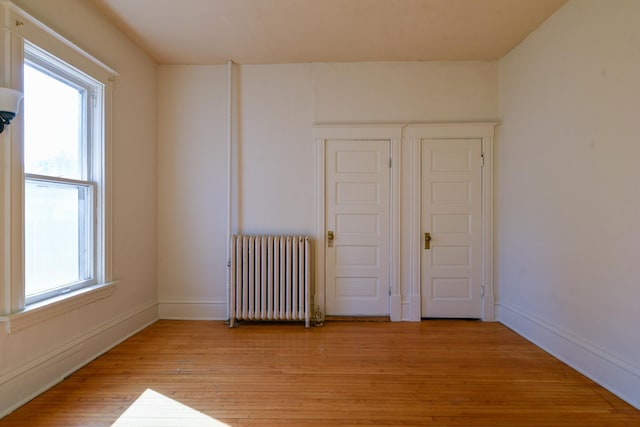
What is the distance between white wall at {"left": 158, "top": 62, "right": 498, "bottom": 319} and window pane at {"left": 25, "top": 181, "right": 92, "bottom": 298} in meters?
1.04

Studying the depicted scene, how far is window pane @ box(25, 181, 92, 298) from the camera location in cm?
214

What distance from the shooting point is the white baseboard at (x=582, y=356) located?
2.08m

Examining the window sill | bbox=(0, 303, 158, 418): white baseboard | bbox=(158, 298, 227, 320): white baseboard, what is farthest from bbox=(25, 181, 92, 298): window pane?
bbox=(158, 298, 227, 320): white baseboard

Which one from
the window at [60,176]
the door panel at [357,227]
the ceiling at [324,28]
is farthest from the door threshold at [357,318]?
the ceiling at [324,28]

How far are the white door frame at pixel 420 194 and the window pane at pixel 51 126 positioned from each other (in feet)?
10.5

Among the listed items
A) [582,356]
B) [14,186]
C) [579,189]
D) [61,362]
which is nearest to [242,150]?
[14,186]

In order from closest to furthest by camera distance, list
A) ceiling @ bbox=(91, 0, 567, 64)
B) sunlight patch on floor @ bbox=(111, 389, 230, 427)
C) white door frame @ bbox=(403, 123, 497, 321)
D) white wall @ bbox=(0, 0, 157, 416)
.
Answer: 1. sunlight patch on floor @ bbox=(111, 389, 230, 427)
2. white wall @ bbox=(0, 0, 157, 416)
3. ceiling @ bbox=(91, 0, 567, 64)
4. white door frame @ bbox=(403, 123, 497, 321)

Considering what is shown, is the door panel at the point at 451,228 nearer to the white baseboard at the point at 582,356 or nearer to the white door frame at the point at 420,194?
the white door frame at the point at 420,194

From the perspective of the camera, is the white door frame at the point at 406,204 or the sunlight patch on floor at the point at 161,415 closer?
the sunlight patch on floor at the point at 161,415

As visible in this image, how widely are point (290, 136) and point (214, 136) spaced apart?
90 cm

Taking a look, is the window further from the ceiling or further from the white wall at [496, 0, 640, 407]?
the white wall at [496, 0, 640, 407]

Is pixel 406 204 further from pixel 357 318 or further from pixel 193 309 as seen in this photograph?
pixel 193 309

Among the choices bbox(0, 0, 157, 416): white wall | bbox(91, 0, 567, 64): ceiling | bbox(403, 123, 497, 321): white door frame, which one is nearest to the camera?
bbox(0, 0, 157, 416): white wall

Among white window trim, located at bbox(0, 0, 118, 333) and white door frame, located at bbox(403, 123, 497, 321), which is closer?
white window trim, located at bbox(0, 0, 118, 333)
